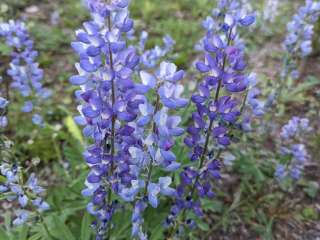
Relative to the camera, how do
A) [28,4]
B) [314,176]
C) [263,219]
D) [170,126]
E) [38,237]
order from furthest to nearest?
[28,4]
[314,176]
[263,219]
[38,237]
[170,126]

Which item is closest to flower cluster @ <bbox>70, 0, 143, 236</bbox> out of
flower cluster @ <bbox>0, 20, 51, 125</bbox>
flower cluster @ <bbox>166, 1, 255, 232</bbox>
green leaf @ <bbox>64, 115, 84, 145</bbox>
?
flower cluster @ <bbox>166, 1, 255, 232</bbox>

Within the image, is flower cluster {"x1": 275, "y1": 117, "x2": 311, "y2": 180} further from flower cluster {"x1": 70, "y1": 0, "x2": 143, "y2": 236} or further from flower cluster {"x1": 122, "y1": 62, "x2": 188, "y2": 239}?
flower cluster {"x1": 70, "y1": 0, "x2": 143, "y2": 236}

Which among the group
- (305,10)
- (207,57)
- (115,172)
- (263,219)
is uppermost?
(305,10)

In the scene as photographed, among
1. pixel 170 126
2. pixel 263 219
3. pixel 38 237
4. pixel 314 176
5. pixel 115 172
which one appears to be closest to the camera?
pixel 170 126

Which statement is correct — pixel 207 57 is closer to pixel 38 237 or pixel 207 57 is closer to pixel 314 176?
pixel 38 237

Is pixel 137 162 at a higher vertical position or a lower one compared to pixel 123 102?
lower

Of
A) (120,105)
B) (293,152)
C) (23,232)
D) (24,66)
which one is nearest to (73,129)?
(24,66)

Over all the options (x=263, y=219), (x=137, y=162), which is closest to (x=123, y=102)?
(x=137, y=162)

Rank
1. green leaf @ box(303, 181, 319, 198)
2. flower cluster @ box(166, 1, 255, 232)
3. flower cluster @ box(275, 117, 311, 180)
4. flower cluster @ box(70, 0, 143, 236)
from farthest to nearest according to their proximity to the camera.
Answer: green leaf @ box(303, 181, 319, 198) → flower cluster @ box(275, 117, 311, 180) → flower cluster @ box(166, 1, 255, 232) → flower cluster @ box(70, 0, 143, 236)
